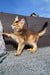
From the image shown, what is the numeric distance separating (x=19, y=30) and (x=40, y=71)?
0.66 meters

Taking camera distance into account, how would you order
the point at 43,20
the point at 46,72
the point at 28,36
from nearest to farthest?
the point at 46,72 < the point at 28,36 < the point at 43,20

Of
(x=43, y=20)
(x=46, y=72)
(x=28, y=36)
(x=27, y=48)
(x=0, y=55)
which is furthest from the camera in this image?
(x=43, y=20)

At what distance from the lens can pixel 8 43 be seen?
4.64 feet

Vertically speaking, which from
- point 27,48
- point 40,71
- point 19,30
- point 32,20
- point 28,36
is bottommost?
point 27,48

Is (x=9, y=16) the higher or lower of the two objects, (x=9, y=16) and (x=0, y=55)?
the higher

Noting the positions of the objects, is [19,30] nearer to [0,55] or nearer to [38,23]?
[0,55]

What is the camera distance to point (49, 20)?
206 centimetres

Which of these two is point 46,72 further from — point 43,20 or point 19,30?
point 43,20

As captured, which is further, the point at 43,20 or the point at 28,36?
the point at 43,20

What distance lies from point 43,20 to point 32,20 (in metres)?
0.30

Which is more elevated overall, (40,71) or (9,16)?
(9,16)

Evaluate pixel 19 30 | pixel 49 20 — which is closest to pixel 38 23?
pixel 49 20

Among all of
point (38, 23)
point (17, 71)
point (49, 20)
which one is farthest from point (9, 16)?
point (17, 71)

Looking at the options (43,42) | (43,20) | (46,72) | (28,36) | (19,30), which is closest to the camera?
(46,72)
